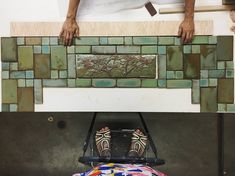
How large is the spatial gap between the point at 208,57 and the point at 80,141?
2.68ft

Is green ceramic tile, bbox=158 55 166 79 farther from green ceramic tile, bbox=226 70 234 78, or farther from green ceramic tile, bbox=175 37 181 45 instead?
green ceramic tile, bbox=226 70 234 78

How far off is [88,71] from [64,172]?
0.68 m

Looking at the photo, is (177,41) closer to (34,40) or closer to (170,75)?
(170,75)

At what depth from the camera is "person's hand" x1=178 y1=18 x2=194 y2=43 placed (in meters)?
1.58

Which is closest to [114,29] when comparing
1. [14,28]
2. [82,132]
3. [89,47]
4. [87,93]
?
[89,47]

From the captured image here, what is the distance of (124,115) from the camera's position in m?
2.01

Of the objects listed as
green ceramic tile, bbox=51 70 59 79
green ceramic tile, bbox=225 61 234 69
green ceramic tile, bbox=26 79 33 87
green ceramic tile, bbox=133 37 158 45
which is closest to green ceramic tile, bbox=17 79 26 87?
green ceramic tile, bbox=26 79 33 87

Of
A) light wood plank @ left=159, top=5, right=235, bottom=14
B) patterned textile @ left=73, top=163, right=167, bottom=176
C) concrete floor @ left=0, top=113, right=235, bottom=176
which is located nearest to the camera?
patterned textile @ left=73, top=163, right=167, bottom=176

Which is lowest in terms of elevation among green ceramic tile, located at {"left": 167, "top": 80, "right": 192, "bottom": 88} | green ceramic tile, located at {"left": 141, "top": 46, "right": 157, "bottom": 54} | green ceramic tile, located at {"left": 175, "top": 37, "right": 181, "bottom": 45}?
green ceramic tile, located at {"left": 167, "top": 80, "right": 192, "bottom": 88}

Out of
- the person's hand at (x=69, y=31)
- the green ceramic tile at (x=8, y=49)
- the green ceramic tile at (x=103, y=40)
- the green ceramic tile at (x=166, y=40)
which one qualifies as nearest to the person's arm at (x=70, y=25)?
the person's hand at (x=69, y=31)

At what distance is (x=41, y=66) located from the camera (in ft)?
5.40

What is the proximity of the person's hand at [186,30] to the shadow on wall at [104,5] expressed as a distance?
91mm

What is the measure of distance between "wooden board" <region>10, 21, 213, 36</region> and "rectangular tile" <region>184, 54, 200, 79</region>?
10cm

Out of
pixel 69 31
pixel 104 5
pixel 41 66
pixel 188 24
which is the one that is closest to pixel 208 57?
pixel 188 24
